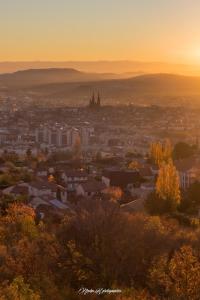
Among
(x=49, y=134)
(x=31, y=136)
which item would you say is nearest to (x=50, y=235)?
(x=49, y=134)

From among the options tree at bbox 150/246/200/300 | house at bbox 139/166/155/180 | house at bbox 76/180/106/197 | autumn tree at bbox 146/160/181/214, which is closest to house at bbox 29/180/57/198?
house at bbox 76/180/106/197

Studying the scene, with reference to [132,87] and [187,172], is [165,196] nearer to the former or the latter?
[187,172]

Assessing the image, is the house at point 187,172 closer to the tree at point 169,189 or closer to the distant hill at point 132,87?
the tree at point 169,189

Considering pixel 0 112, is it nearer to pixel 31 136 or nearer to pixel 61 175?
pixel 31 136

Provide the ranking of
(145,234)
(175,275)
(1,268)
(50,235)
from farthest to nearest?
1. (50,235)
2. (145,234)
3. (1,268)
4. (175,275)

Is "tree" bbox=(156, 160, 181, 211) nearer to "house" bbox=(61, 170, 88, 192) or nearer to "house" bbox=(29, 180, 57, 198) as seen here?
"house" bbox=(29, 180, 57, 198)

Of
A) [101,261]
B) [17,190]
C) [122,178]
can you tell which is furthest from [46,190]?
[101,261]

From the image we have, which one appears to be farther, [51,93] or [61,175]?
[51,93]
